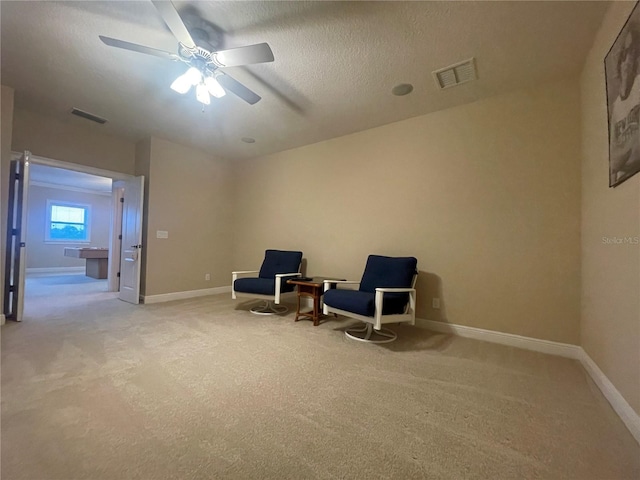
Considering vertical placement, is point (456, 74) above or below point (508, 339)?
above

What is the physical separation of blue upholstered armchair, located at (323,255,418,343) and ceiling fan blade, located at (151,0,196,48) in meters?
2.45

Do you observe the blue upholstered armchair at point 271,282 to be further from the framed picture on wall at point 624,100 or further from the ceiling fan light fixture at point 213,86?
the framed picture on wall at point 624,100

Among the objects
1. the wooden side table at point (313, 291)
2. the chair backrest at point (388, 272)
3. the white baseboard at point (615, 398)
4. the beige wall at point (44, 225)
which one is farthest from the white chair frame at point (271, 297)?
the beige wall at point (44, 225)

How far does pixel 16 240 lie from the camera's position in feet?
9.98

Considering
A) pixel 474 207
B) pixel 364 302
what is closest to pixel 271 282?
pixel 364 302

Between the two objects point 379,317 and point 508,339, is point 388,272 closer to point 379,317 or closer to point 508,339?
point 379,317

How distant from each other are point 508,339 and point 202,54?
3.80 m

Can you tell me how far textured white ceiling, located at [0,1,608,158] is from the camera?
1.80m

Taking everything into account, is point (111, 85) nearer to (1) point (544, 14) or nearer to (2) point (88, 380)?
(2) point (88, 380)

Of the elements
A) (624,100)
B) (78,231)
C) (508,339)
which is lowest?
(508,339)

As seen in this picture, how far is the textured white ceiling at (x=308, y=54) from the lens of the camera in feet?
5.90

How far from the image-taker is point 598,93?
6.39ft

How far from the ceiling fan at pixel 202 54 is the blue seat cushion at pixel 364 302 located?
6.86ft

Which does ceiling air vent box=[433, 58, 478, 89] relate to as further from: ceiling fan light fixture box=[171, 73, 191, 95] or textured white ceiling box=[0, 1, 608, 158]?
ceiling fan light fixture box=[171, 73, 191, 95]
